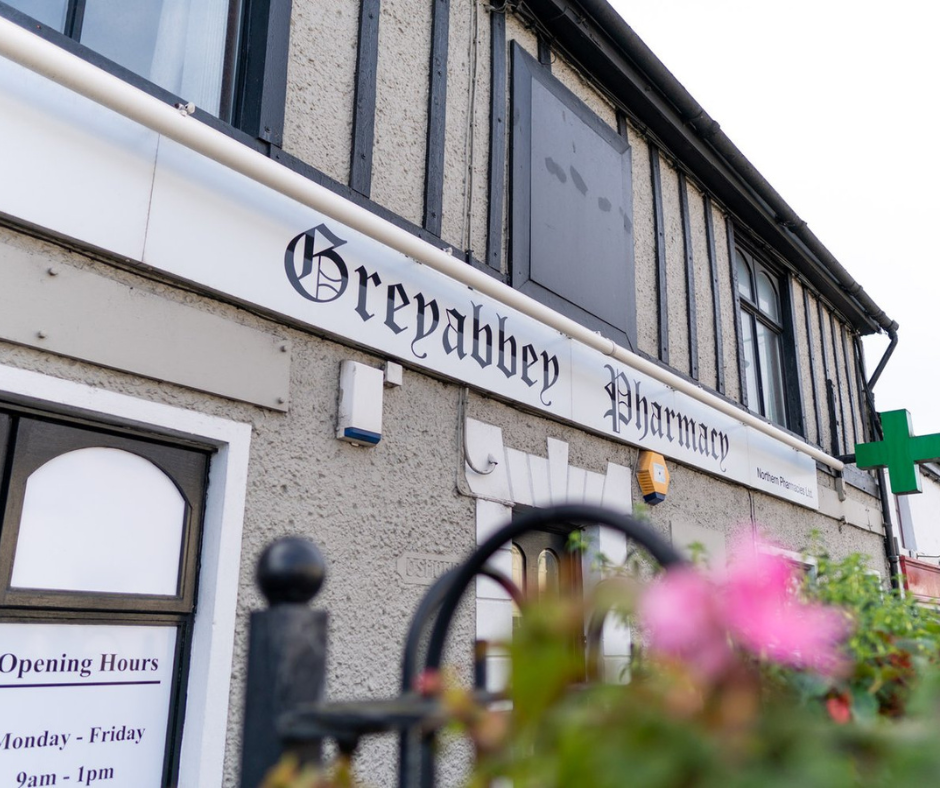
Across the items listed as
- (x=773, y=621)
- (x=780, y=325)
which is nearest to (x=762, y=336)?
(x=780, y=325)

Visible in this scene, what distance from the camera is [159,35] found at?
3.04 m

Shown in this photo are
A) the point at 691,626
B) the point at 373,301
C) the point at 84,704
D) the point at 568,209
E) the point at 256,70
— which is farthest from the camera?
the point at 568,209

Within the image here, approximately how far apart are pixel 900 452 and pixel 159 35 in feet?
24.4

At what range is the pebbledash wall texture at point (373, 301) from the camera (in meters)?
2.44

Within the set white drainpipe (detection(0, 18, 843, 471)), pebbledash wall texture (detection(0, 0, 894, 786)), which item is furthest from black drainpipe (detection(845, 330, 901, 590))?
white drainpipe (detection(0, 18, 843, 471))

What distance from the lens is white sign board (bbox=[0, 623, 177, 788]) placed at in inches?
85.8

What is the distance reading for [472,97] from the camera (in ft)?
13.9

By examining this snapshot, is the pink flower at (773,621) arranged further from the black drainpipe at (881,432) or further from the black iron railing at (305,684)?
the black drainpipe at (881,432)

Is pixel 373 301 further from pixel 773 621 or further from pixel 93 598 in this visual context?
pixel 773 621

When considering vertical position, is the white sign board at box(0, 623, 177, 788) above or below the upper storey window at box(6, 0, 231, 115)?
below

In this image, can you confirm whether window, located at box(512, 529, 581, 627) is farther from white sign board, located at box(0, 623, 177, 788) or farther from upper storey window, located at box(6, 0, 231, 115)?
upper storey window, located at box(6, 0, 231, 115)

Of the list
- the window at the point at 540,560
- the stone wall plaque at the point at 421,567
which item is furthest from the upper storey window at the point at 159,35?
the window at the point at 540,560

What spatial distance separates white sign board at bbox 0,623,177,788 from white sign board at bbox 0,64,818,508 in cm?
120

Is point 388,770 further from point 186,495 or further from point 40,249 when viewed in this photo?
point 40,249
